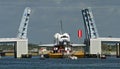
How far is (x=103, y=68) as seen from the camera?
126500mm

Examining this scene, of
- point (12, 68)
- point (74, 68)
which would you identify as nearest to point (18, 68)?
point (12, 68)

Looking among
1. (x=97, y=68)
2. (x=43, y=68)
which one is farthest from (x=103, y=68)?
(x=43, y=68)

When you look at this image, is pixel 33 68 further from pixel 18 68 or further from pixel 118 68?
pixel 118 68

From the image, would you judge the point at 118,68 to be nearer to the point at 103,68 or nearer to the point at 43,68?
the point at 103,68

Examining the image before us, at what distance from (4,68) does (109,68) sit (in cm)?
1675

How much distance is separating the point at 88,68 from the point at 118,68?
15.8ft

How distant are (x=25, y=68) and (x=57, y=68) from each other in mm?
5560

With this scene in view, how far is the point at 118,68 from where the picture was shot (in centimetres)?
12575

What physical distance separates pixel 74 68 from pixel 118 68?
280 inches

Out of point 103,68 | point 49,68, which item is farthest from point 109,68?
point 49,68

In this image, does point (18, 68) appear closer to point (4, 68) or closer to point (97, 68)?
point (4, 68)

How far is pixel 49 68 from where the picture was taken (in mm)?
127188

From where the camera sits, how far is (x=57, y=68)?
419ft

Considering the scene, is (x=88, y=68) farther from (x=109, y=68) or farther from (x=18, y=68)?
(x=18, y=68)
